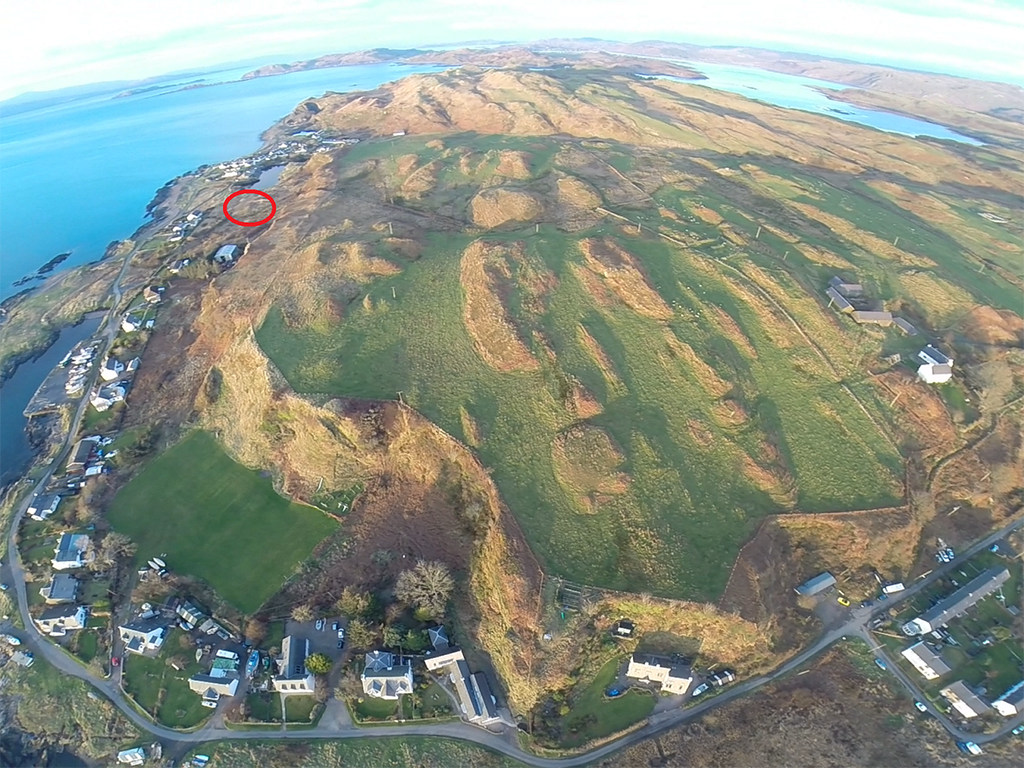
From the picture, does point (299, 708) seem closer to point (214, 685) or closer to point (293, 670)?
point (293, 670)

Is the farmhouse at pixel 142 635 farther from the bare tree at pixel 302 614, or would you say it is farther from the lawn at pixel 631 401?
the lawn at pixel 631 401

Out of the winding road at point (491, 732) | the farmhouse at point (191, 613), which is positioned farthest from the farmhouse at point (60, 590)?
the farmhouse at point (191, 613)

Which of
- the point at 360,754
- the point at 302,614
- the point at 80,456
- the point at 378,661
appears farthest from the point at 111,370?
the point at 360,754

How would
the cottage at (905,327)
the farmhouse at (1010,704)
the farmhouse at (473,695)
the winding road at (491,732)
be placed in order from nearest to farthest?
the winding road at (491,732)
the farmhouse at (1010,704)
the farmhouse at (473,695)
the cottage at (905,327)

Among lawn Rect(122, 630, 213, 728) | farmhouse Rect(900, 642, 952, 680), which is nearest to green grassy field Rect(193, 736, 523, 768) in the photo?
lawn Rect(122, 630, 213, 728)

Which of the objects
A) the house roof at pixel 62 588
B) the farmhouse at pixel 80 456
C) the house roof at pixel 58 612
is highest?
the farmhouse at pixel 80 456

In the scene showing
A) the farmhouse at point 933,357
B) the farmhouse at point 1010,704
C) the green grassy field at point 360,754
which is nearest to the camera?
the green grassy field at point 360,754

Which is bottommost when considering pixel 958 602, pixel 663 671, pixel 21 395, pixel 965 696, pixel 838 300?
pixel 965 696
